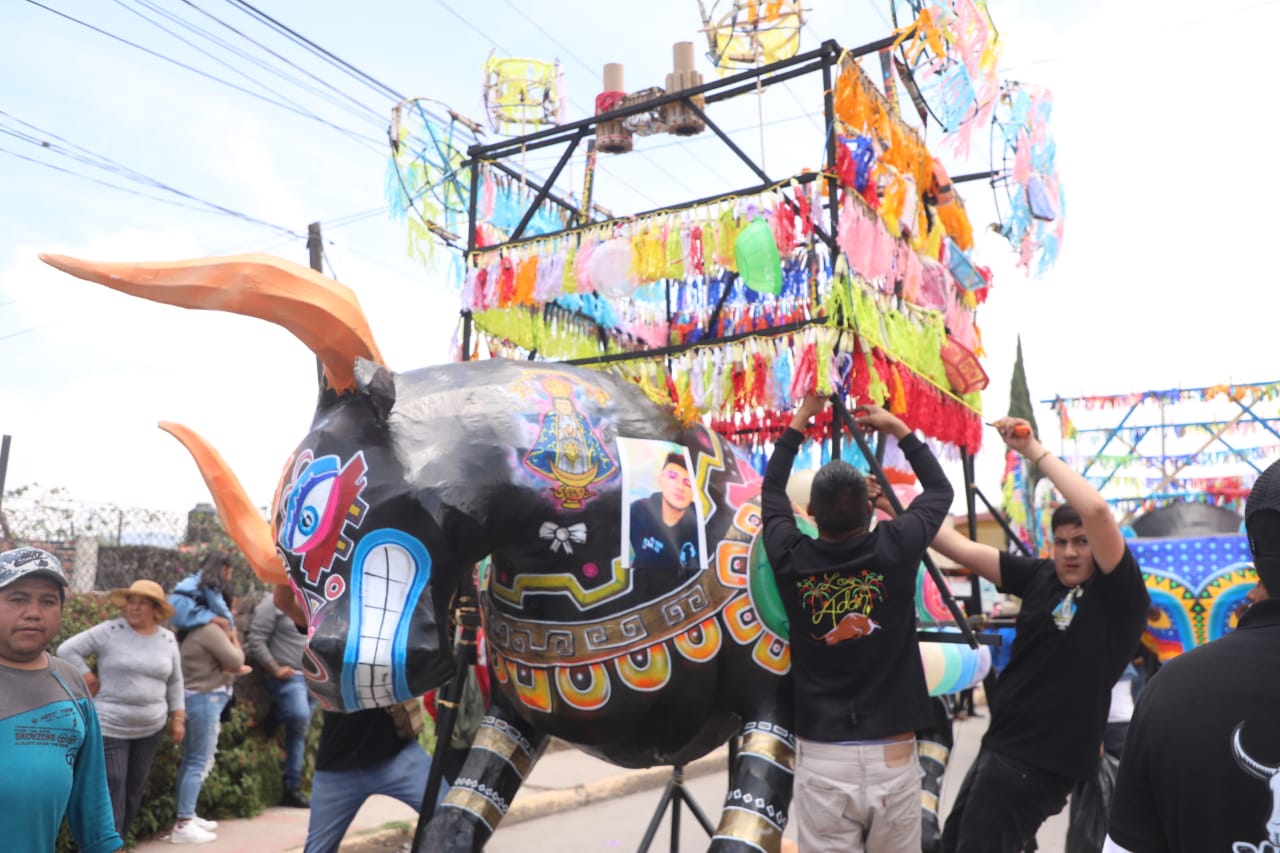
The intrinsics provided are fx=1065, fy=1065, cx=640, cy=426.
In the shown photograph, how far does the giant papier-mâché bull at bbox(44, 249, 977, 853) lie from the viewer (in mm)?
2775

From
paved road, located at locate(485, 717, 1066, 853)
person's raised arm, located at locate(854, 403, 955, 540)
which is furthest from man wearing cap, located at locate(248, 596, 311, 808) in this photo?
person's raised arm, located at locate(854, 403, 955, 540)

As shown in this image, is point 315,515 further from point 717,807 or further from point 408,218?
point 717,807

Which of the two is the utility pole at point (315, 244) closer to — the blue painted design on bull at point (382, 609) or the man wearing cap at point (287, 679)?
the man wearing cap at point (287, 679)

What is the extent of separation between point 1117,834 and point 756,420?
10.0 feet

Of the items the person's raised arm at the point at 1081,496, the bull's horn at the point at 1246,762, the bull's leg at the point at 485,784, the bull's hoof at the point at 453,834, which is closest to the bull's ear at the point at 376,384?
the bull's leg at the point at 485,784

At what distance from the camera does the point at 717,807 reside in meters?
7.72

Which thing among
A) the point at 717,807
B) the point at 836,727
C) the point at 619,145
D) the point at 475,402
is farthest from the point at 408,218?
the point at 717,807

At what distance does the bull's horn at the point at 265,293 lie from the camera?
8.75 feet

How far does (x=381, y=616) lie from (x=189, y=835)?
4151mm

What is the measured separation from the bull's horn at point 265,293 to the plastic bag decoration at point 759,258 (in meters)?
1.33

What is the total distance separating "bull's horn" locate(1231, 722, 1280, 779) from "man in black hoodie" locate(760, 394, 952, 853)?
5.00 ft

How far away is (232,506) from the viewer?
3246 millimetres

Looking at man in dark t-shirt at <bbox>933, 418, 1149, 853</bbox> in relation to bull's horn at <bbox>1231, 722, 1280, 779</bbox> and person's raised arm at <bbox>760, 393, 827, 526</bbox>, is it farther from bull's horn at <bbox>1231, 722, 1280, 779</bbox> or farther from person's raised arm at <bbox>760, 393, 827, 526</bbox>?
bull's horn at <bbox>1231, 722, 1280, 779</bbox>

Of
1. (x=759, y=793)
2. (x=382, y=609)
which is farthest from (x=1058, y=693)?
(x=382, y=609)
